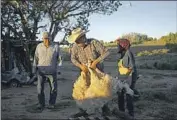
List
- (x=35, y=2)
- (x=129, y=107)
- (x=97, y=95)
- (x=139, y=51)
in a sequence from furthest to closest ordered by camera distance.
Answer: (x=139, y=51) < (x=35, y=2) < (x=129, y=107) < (x=97, y=95)

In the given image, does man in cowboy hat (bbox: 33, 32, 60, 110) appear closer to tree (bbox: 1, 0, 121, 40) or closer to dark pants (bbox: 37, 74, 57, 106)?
dark pants (bbox: 37, 74, 57, 106)

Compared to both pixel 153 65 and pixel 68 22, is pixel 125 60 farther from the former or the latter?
pixel 153 65

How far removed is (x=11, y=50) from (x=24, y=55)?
112 centimetres

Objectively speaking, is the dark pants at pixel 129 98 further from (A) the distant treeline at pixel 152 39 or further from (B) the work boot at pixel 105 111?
(A) the distant treeline at pixel 152 39

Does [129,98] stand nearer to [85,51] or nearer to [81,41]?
[85,51]

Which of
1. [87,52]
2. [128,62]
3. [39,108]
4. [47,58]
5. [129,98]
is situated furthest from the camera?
[47,58]

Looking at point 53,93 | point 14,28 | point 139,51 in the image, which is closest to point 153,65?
point 139,51

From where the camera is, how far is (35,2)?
17.2 m

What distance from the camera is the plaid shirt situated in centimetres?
784

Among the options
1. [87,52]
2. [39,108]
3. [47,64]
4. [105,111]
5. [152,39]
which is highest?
[152,39]

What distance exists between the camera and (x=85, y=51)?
7891 millimetres

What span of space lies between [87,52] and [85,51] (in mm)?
47

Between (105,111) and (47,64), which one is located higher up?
(47,64)

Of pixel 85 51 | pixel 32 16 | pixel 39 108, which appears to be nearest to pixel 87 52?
pixel 85 51
